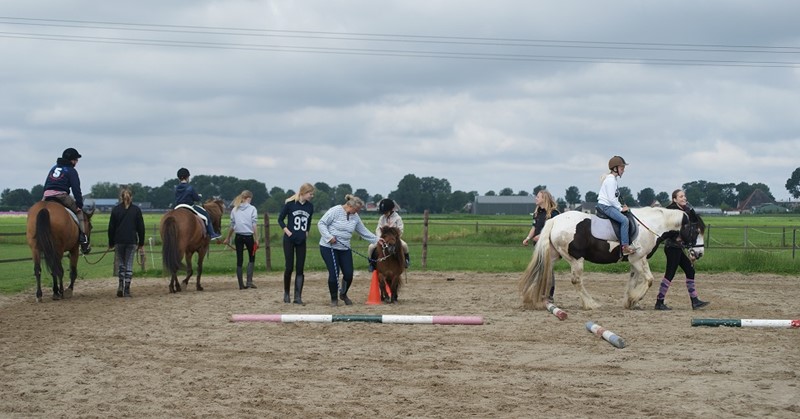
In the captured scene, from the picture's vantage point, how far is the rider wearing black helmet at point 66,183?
14922 mm

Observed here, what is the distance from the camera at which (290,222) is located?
14.1m

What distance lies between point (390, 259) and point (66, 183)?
5.64 meters

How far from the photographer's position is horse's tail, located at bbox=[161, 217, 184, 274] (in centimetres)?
1599

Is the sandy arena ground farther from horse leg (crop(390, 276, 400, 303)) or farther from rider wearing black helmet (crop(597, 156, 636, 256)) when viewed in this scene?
rider wearing black helmet (crop(597, 156, 636, 256))

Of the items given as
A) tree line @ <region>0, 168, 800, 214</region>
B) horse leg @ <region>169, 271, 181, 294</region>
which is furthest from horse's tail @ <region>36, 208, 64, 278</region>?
tree line @ <region>0, 168, 800, 214</region>

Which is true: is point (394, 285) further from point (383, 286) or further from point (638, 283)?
point (638, 283)

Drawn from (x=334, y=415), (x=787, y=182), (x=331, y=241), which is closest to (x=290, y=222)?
(x=331, y=241)

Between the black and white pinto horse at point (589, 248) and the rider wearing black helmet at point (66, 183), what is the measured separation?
7543 mm

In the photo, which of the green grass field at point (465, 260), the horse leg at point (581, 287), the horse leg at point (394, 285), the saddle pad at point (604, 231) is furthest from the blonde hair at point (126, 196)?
the saddle pad at point (604, 231)

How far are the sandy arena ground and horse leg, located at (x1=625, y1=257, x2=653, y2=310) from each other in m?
0.28

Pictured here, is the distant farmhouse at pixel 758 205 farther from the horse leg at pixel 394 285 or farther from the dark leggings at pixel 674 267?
the horse leg at pixel 394 285

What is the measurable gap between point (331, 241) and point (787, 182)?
256 ft

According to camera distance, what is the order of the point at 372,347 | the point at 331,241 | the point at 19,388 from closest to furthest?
the point at 19,388 < the point at 372,347 < the point at 331,241

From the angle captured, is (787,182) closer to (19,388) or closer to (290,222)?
(290,222)
